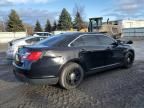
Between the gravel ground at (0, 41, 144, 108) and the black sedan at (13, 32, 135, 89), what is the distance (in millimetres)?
375

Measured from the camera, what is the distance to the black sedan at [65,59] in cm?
575

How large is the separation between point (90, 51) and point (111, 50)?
47.8 inches

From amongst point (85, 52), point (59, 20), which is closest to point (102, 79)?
point (85, 52)

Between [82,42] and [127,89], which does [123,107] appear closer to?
[127,89]

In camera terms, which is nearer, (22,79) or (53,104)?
(53,104)

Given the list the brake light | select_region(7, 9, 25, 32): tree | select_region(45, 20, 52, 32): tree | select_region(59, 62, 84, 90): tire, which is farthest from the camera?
select_region(45, 20, 52, 32): tree

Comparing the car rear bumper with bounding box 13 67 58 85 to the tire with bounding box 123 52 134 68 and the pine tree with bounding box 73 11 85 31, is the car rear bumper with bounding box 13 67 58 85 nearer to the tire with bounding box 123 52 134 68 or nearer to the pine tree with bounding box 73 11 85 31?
the tire with bounding box 123 52 134 68

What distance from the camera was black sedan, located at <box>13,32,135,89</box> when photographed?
575cm

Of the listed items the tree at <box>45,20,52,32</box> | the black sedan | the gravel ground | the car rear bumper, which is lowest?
the gravel ground

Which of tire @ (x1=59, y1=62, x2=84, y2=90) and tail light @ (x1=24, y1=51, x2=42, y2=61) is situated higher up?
tail light @ (x1=24, y1=51, x2=42, y2=61)

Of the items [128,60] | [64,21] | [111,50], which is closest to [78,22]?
[64,21]

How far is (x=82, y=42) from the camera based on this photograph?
6840mm

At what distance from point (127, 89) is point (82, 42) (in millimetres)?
1934

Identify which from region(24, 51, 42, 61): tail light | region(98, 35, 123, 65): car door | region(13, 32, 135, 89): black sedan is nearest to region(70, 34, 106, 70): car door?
region(13, 32, 135, 89): black sedan
